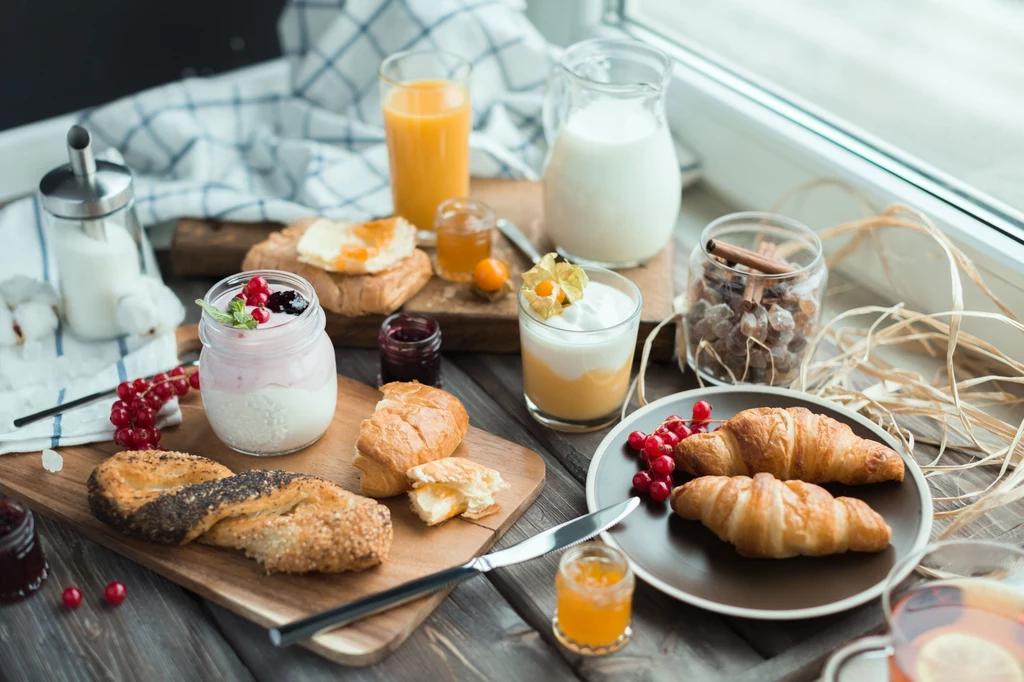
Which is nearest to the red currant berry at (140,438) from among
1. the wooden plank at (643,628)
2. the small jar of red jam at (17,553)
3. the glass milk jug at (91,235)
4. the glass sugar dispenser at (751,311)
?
the small jar of red jam at (17,553)

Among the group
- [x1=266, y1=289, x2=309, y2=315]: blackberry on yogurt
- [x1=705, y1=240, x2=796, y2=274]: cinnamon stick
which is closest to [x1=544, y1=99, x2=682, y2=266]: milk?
[x1=705, y1=240, x2=796, y2=274]: cinnamon stick

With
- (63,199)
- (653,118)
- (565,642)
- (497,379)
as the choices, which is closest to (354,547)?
(565,642)

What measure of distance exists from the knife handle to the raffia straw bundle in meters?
0.51

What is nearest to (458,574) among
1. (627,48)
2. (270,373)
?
(270,373)

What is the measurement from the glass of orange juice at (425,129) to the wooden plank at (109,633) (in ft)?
2.99

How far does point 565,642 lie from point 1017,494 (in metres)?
0.68

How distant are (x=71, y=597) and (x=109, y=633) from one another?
7 cm

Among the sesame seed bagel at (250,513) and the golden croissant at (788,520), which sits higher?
the golden croissant at (788,520)

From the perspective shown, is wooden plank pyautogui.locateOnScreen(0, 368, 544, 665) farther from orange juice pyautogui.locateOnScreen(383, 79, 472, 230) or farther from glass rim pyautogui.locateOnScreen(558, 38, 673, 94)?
glass rim pyautogui.locateOnScreen(558, 38, 673, 94)

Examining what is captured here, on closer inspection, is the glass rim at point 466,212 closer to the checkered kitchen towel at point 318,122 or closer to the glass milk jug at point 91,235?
the checkered kitchen towel at point 318,122

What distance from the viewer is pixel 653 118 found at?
5.73 feet

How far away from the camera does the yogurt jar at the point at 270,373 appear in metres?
1.36

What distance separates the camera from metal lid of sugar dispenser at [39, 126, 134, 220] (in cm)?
159

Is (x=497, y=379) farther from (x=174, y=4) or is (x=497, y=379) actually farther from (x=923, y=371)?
(x=174, y=4)
